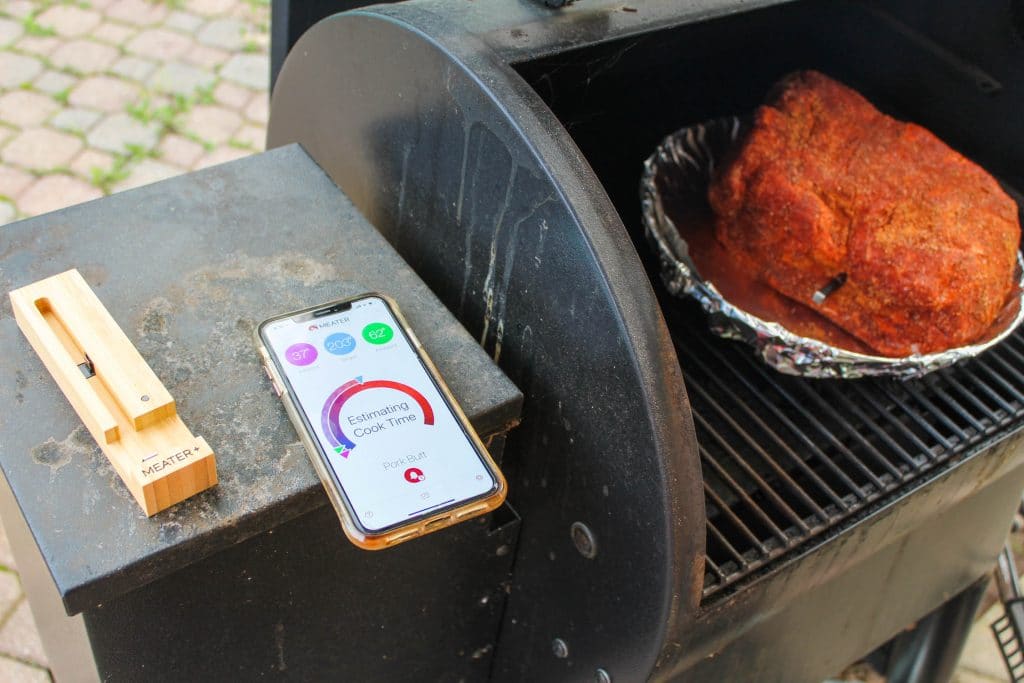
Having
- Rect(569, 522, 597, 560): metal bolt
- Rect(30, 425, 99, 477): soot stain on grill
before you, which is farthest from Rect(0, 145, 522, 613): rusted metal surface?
Rect(569, 522, 597, 560): metal bolt

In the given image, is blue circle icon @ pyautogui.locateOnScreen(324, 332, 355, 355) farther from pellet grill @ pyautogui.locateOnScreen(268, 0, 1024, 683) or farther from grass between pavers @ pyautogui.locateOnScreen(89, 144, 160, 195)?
grass between pavers @ pyautogui.locateOnScreen(89, 144, 160, 195)

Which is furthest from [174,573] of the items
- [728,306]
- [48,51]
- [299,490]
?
[48,51]

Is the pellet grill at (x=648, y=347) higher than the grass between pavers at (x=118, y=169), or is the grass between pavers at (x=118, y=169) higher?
the pellet grill at (x=648, y=347)

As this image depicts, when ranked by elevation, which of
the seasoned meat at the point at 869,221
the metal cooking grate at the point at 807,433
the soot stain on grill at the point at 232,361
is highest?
the seasoned meat at the point at 869,221

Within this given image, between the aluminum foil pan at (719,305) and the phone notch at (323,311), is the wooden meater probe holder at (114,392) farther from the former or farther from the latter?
the aluminum foil pan at (719,305)

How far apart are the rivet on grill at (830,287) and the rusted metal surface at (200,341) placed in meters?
0.52

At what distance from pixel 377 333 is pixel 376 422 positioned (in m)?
0.12

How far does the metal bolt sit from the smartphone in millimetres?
164

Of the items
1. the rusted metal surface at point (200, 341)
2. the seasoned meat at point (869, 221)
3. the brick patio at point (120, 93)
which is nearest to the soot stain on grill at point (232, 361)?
the rusted metal surface at point (200, 341)

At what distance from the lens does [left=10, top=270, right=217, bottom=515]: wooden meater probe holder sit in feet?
3.02

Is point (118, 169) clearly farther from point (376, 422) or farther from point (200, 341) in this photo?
point (376, 422)

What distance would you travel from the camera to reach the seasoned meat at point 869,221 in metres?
1.31

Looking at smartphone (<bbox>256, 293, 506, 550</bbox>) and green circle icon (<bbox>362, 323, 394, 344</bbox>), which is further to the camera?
green circle icon (<bbox>362, 323, 394, 344</bbox>)

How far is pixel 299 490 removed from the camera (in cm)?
97
